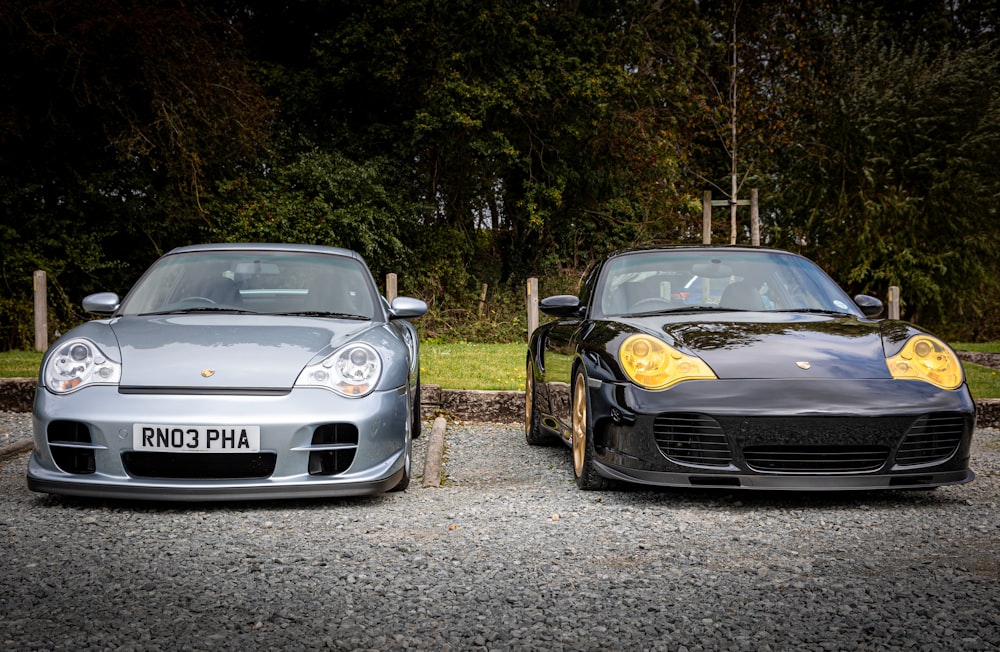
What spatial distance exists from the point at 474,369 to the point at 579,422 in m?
6.23

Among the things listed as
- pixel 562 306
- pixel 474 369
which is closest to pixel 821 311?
pixel 562 306

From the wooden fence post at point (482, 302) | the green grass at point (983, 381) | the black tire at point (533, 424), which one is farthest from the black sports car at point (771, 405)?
the wooden fence post at point (482, 302)

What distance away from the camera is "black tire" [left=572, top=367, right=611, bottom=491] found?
4906 mm

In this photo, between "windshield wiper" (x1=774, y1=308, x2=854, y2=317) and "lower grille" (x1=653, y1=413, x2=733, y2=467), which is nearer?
"lower grille" (x1=653, y1=413, x2=733, y2=467)

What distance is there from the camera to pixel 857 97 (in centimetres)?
2402

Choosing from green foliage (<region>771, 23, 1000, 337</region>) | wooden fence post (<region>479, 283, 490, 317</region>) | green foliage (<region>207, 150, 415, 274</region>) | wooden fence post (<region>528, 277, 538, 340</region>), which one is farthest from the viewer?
green foliage (<region>771, 23, 1000, 337</region>)

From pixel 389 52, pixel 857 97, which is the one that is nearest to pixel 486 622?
pixel 389 52

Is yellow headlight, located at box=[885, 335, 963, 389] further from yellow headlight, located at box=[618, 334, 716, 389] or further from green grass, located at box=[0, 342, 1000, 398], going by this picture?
green grass, located at box=[0, 342, 1000, 398]

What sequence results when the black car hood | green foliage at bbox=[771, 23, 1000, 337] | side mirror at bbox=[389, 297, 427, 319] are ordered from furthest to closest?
green foliage at bbox=[771, 23, 1000, 337]
side mirror at bbox=[389, 297, 427, 319]
the black car hood

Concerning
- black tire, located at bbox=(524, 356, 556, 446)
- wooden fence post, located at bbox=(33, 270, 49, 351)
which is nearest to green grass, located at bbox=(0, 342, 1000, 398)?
wooden fence post, located at bbox=(33, 270, 49, 351)

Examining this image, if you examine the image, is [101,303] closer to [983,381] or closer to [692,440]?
[692,440]

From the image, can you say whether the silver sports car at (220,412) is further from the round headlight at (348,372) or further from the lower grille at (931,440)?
the lower grille at (931,440)

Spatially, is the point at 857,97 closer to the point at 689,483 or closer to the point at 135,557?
the point at 689,483

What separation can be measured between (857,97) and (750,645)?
78.9ft
